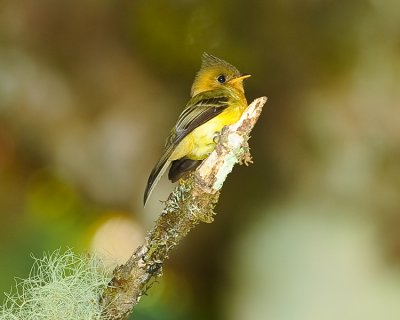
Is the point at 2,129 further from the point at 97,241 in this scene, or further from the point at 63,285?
the point at 63,285

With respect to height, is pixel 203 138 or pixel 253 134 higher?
pixel 253 134

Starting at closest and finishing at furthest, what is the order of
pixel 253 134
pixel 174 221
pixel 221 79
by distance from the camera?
pixel 174 221 < pixel 221 79 < pixel 253 134

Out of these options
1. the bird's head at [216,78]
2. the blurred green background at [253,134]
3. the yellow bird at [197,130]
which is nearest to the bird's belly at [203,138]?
the yellow bird at [197,130]

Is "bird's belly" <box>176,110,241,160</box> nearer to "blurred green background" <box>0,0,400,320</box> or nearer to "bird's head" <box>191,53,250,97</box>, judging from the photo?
"bird's head" <box>191,53,250,97</box>

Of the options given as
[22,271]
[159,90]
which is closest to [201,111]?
[22,271]

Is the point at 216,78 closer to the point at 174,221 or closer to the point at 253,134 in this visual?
the point at 174,221

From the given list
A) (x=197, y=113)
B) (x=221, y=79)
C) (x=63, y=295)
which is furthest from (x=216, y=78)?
(x=63, y=295)

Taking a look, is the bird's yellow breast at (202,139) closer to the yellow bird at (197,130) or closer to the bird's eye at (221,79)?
the yellow bird at (197,130)
